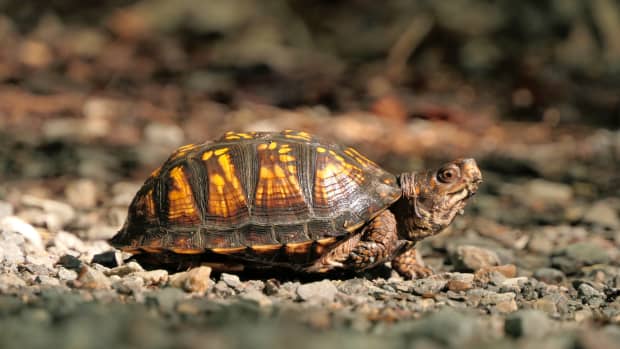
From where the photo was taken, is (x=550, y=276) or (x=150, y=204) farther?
(x=550, y=276)

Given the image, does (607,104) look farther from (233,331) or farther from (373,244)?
(233,331)

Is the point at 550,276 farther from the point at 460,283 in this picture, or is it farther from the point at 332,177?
the point at 332,177

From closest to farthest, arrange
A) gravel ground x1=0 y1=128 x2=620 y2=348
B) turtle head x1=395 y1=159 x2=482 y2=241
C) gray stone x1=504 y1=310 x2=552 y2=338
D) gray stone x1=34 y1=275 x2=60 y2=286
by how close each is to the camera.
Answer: gravel ground x1=0 y1=128 x2=620 y2=348, gray stone x1=504 y1=310 x2=552 y2=338, gray stone x1=34 y1=275 x2=60 y2=286, turtle head x1=395 y1=159 x2=482 y2=241

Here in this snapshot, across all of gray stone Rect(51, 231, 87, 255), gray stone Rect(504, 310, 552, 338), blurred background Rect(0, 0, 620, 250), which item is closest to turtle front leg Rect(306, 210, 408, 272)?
gray stone Rect(504, 310, 552, 338)

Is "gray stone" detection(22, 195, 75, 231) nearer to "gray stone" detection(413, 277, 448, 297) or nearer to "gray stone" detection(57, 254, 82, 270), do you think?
"gray stone" detection(57, 254, 82, 270)

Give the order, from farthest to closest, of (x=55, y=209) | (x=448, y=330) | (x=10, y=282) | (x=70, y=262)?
(x=55, y=209) → (x=70, y=262) → (x=10, y=282) → (x=448, y=330)

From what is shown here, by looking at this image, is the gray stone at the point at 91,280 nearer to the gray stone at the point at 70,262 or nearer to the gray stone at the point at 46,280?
the gray stone at the point at 46,280

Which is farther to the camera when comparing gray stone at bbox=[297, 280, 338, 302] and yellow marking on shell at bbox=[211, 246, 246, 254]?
yellow marking on shell at bbox=[211, 246, 246, 254]

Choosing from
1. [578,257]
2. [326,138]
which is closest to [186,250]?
[578,257]

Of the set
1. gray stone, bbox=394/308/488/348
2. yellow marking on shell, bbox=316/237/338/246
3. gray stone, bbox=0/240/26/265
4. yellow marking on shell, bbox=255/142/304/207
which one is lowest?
gray stone, bbox=394/308/488/348
